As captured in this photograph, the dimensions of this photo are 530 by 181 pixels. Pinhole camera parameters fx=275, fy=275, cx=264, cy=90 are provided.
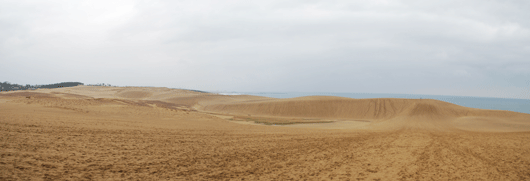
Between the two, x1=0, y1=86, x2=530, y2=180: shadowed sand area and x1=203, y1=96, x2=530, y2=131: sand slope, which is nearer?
x1=0, y1=86, x2=530, y2=180: shadowed sand area

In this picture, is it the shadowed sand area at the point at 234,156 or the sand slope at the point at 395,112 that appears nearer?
the shadowed sand area at the point at 234,156

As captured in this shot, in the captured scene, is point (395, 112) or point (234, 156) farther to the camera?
point (395, 112)

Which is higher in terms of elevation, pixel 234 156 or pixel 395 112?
pixel 395 112

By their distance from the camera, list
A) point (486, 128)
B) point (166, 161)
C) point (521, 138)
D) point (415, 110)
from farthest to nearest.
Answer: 1. point (415, 110)
2. point (486, 128)
3. point (521, 138)
4. point (166, 161)

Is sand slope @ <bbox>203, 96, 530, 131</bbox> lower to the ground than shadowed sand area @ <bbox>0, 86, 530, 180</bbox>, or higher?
higher

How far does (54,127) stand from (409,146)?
16200mm

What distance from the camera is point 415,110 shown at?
93.4ft

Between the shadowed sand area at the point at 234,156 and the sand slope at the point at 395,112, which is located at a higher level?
the sand slope at the point at 395,112

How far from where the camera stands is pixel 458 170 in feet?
30.5

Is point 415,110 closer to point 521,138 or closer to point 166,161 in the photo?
point 521,138

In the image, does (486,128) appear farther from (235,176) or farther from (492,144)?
(235,176)

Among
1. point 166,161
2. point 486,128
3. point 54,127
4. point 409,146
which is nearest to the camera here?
point 166,161

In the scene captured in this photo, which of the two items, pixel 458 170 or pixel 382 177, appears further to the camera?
pixel 458 170

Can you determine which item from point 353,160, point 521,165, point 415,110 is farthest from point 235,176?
point 415,110
